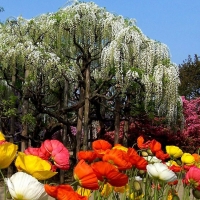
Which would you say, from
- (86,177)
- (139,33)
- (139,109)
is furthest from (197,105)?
(86,177)

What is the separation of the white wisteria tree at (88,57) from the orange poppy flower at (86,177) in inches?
324

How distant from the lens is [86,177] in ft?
3.70

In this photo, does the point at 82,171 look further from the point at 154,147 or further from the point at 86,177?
the point at 154,147

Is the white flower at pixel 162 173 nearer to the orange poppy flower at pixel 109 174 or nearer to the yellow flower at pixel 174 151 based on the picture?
the orange poppy flower at pixel 109 174

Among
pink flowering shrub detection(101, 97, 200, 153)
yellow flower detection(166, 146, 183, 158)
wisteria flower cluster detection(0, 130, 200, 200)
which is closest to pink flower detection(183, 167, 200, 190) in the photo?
wisteria flower cluster detection(0, 130, 200, 200)

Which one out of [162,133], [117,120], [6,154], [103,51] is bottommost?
[6,154]

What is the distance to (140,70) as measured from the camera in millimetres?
9672

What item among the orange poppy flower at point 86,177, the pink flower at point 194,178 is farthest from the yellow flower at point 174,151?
the orange poppy flower at point 86,177

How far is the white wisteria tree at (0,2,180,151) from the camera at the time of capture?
31.4ft

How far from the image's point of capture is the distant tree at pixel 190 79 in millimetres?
23188

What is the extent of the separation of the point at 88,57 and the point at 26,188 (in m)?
9.57

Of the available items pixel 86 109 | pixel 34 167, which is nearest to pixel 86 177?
pixel 34 167

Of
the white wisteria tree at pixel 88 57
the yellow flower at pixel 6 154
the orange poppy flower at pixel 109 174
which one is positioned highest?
the white wisteria tree at pixel 88 57

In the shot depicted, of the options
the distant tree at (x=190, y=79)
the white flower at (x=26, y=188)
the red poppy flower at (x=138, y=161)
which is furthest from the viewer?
the distant tree at (x=190, y=79)
